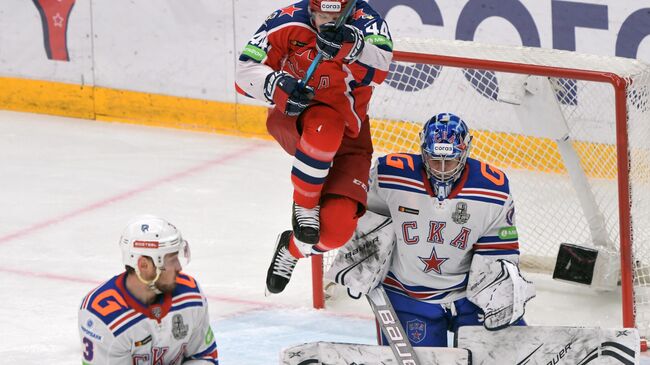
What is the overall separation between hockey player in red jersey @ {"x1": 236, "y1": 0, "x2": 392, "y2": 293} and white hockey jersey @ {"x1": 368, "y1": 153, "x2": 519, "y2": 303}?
0.44 ft

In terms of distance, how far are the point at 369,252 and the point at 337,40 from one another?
0.86 m

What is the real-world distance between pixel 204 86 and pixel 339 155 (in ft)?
11.9

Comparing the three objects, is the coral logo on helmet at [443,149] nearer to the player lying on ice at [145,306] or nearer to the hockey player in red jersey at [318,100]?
the hockey player in red jersey at [318,100]

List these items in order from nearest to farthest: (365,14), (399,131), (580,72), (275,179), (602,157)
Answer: (365,14), (580,72), (602,157), (399,131), (275,179)

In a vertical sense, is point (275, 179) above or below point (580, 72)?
below

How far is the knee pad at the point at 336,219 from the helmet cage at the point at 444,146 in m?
0.28

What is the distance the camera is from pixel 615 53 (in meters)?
6.99

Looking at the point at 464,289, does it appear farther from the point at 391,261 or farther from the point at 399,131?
the point at 399,131

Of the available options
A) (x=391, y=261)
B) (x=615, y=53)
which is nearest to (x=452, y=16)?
(x=615, y=53)

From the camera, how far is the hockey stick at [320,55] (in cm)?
431

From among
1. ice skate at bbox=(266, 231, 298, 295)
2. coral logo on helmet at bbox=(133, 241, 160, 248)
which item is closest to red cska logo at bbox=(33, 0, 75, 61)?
ice skate at bbox=(266, 231, 298, 295)

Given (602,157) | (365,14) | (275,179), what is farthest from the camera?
(275,179)

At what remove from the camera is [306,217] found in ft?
15.0

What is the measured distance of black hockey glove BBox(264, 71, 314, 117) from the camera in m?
4.39
